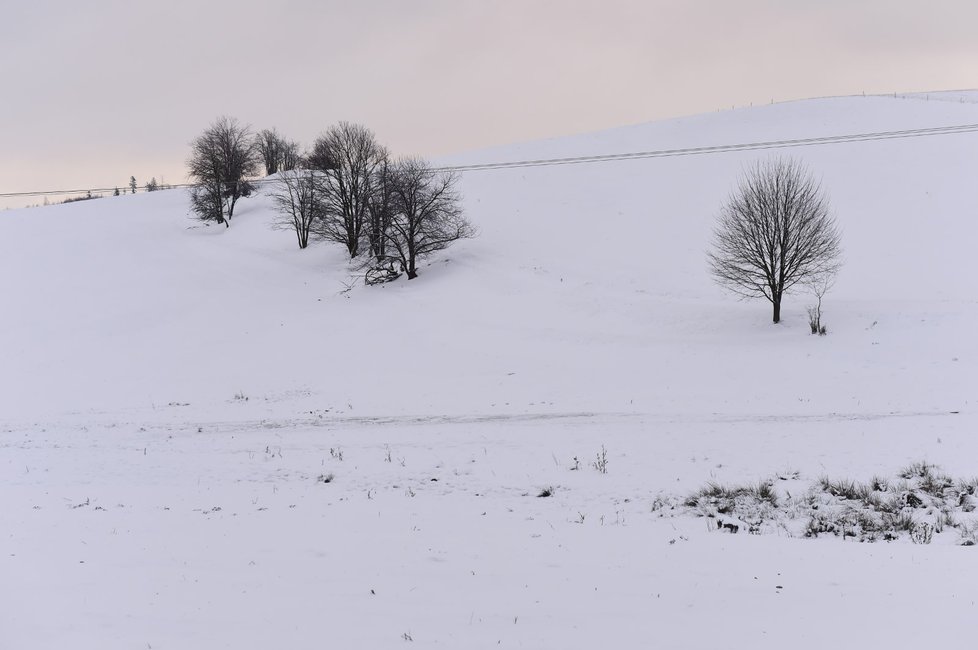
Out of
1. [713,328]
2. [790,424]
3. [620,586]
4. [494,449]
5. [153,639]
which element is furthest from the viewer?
[713,328]

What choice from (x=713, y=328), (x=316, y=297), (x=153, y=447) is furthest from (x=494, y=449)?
(x=316, y=297)

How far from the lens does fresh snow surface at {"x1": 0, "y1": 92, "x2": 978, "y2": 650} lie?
7527 millimetres

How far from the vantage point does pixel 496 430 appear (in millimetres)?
17156

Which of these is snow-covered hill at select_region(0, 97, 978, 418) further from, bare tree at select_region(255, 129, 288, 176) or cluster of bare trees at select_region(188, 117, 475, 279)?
bare tree at select_region(255, 129, 288, 176)

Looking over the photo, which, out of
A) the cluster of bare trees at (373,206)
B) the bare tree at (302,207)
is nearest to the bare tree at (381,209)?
the cluster of bare trees at (373,206)

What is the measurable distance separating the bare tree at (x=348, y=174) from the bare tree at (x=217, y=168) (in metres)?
18.5

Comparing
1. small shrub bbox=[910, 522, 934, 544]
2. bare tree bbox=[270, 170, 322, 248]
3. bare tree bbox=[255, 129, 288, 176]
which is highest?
bare tree bbox=[255, 129, 288, 176]

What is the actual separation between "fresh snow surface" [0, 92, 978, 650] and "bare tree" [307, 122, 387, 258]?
2871mm

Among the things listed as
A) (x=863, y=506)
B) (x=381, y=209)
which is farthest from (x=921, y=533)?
(x=381, y=209)

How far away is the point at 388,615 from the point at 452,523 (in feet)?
10.7

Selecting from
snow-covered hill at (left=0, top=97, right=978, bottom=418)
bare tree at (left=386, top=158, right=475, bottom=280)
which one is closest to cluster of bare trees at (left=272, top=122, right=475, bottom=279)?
bare tree at (left=386, top=158, right=475, bottom=280)

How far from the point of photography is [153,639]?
Result: 23.1 feet

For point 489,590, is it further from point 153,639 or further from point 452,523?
point 153,639

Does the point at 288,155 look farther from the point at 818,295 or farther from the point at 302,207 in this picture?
the point at 818,295
